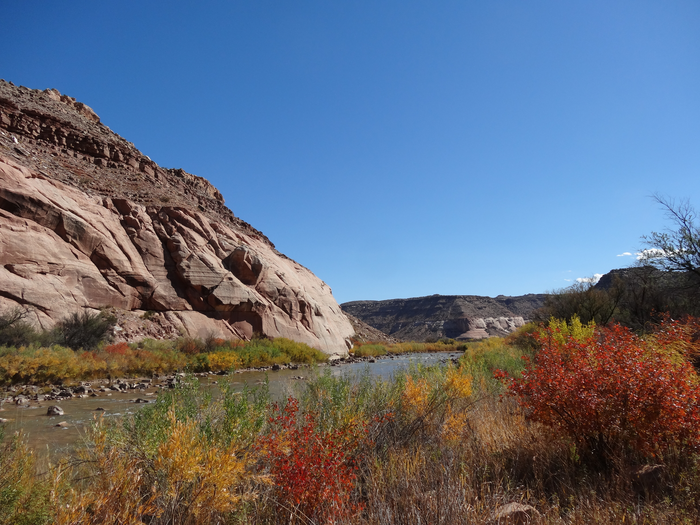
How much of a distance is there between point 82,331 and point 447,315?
237 ft

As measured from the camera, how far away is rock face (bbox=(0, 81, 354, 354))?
17.1 metres

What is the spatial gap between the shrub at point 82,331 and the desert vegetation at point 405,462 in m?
14.3

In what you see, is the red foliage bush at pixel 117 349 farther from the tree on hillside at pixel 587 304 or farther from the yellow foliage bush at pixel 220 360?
the tree on hillside at pixel 587 304

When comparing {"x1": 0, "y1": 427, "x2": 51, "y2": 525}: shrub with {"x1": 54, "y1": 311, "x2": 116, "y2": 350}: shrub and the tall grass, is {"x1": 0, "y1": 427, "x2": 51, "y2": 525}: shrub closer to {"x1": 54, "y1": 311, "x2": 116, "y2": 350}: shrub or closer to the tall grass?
the tall grass

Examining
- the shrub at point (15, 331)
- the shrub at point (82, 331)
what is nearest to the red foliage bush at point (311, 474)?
the shrub at point (15, 331)

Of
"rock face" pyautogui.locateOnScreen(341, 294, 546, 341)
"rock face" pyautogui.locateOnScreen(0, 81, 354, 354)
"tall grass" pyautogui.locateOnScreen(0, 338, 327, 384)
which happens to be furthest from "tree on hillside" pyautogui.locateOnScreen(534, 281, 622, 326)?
"rock face" pyautogui.locateOnScreen(341, 294, 546, 341)

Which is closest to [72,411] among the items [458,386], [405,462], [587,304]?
[405,462]

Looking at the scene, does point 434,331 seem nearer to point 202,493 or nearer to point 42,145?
point 42,145

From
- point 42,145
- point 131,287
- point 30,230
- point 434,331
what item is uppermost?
point 42,145

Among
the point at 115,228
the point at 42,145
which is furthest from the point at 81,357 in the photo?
the point at 42,145

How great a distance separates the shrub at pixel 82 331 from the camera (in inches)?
600

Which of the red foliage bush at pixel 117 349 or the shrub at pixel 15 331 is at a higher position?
the shrub at pixel 15 331

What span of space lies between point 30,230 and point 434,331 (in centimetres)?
6812

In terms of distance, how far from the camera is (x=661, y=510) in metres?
2.86
